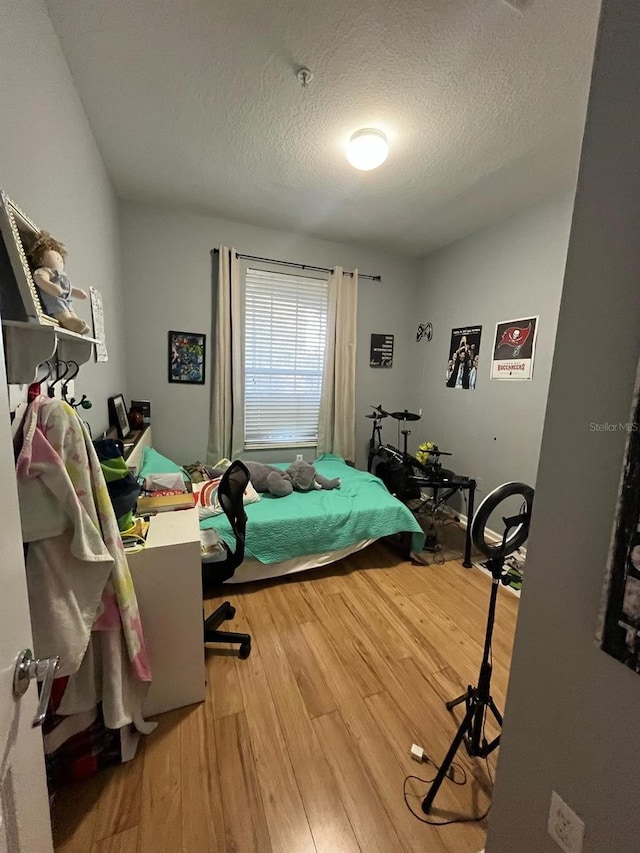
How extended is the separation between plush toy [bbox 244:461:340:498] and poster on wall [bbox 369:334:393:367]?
1.71m

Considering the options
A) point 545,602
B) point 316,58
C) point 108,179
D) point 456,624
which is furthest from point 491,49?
point 456,624

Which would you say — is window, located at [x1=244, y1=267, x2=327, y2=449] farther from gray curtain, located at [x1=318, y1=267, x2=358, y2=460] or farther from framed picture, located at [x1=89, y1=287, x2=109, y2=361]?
framed picture, located at [x1=89, y1=287, x2=109, y2=361]

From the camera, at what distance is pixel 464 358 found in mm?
3449

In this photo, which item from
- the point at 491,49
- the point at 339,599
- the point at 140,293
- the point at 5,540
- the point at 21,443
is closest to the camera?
the point at 5,540

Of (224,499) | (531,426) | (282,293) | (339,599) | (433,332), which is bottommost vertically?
(339,599)

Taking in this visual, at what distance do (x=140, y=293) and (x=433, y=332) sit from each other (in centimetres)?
311

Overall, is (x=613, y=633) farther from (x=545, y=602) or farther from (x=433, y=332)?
(x=433, y=332)

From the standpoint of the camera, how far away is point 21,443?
37.1 inches

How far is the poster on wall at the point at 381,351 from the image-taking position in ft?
13.2

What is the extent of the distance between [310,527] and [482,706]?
135 centimetres

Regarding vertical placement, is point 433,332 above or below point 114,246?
below

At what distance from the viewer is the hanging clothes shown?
0.94 metres

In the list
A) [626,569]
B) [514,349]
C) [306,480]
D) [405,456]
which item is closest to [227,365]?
[306,480]

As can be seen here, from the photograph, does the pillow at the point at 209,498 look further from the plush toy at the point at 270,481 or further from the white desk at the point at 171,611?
the white desk at the point at 171,611
